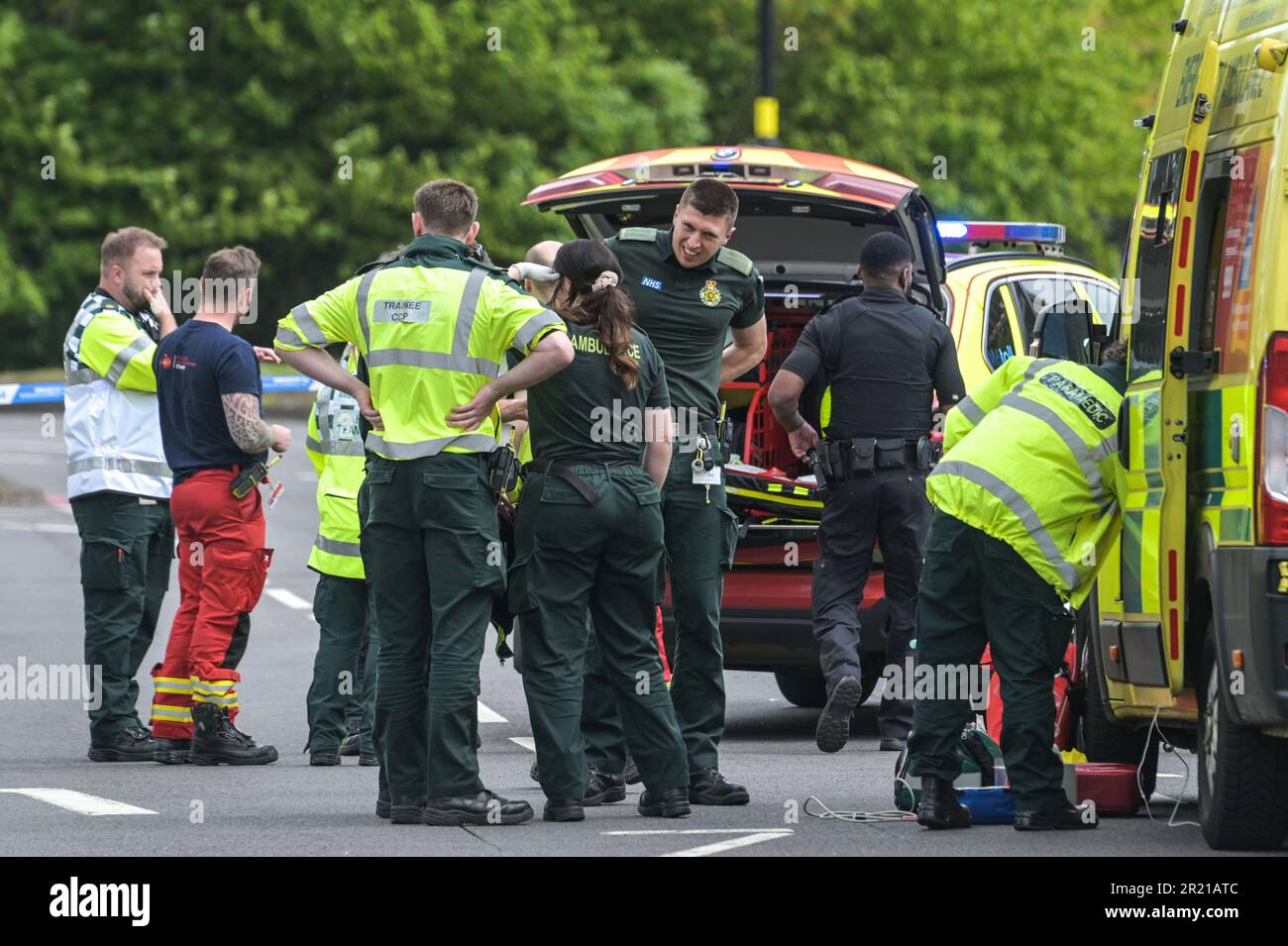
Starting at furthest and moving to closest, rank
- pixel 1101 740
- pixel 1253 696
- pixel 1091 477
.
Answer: pixel 1101 740, pixel 1091 477, pixel 1253 696

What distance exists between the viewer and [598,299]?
27.1 feet

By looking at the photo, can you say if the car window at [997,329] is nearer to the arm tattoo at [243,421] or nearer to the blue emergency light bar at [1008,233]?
the blue emergency light bar at [1008,233]

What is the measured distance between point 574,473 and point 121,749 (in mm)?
3009

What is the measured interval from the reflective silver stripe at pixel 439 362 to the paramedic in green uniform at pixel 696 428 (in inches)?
33.5

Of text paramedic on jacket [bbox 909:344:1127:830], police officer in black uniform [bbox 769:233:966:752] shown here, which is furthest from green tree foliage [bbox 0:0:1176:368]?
text paramedic on jacket [bbox 909:344:1127:830]

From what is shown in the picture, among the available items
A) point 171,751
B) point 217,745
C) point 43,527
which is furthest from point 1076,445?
point 43,527

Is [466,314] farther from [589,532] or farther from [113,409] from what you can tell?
[113,409]

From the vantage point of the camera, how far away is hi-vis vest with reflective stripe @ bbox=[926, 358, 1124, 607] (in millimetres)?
7910

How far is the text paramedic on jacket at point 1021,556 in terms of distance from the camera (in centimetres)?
792
